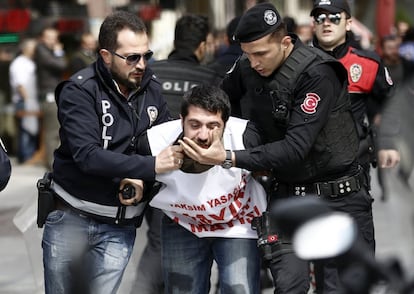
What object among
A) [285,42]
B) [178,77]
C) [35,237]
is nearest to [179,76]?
[178,77]

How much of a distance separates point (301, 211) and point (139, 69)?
2452 mm

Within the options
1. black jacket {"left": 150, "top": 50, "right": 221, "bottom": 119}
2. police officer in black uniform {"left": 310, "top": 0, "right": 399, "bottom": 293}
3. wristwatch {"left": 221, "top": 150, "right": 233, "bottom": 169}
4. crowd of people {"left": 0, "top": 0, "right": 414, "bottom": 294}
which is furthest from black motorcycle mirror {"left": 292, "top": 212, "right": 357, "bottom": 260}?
black jacket {"left": 150, "top": 50, "right": 221, "bottom": 119}

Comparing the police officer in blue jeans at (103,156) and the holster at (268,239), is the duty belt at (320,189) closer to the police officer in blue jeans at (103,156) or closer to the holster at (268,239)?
the holster at (268,239)

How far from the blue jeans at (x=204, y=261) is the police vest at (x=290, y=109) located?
1.30 ft

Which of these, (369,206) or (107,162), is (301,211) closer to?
(107,162)

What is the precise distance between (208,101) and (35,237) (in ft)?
6.42

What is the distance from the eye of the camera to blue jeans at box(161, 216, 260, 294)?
4543 mm

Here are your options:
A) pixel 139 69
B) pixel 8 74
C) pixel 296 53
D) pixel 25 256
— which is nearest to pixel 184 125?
pixel 139 69

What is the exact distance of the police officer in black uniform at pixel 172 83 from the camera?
20.4ft

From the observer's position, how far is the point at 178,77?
630 cm

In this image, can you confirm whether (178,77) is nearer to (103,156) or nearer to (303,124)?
(303,124)

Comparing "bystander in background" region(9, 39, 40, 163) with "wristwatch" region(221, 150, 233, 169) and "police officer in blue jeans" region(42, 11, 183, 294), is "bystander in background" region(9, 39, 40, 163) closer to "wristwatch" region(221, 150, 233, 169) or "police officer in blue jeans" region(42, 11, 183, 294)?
"police officer in blue jeans" region(42, 11, 183, 294)

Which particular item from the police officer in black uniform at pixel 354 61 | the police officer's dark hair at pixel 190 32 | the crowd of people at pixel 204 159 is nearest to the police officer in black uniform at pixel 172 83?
the police officer's dark hair at pixel 190 32

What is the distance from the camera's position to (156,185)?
451 centimetres
